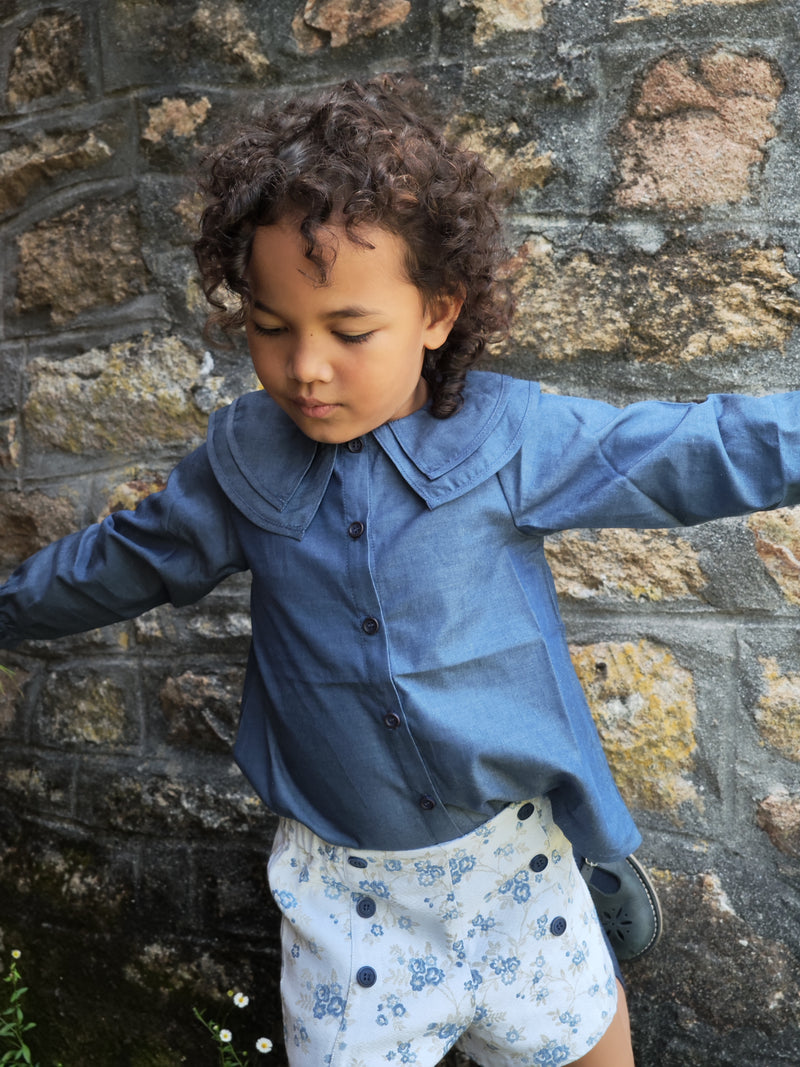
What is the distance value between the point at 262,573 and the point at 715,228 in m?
0.91

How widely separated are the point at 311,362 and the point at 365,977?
2.71 feet

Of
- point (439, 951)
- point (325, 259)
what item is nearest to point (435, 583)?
point (325, 259)

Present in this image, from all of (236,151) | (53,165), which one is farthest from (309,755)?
(53,165)

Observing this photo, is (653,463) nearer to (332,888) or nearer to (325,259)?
(325,259)

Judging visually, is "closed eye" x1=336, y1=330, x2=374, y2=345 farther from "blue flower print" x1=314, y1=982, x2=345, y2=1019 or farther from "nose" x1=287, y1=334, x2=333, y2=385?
"blue flower print" x1=314, y1=982, x2=345, y2=1019

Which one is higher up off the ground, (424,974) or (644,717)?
(644,717)

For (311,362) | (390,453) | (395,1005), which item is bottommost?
(395,1005)

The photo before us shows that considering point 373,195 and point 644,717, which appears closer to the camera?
point 373,195

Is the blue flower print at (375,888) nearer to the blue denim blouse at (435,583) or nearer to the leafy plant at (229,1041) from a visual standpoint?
the blue denim blouse at (435,583)

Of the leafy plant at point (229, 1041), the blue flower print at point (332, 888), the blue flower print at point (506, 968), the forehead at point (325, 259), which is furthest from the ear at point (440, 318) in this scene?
the leafy plant at point (229, 1041)

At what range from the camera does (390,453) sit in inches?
53.7

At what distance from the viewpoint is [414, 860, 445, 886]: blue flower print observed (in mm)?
1404

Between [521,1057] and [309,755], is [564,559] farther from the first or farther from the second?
[521,1057]

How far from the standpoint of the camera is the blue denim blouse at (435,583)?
1.32 m
